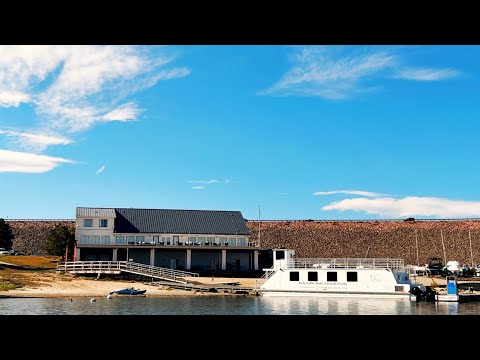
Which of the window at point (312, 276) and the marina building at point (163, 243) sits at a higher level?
the marina building at point (163, 243)

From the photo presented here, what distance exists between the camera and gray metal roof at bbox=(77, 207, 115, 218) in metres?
48.0

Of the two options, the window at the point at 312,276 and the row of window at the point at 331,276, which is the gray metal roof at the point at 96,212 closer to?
the row of window at the point at 331,276

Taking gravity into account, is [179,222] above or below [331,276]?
above

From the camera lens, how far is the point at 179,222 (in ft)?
168

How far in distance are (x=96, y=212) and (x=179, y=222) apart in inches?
306

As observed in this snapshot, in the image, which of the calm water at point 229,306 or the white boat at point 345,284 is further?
the white boat at point 345,284

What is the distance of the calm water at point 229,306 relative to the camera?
27.3 meters

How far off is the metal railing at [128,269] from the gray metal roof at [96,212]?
5.37m

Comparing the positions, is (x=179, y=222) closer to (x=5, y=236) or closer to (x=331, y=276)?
(x=331, y=276)

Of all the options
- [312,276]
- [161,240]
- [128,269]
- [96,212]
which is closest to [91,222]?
[96,212]

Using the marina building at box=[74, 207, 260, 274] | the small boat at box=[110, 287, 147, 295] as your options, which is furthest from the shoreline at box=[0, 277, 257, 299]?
the marina building at box=[74, 207, 260, 274]

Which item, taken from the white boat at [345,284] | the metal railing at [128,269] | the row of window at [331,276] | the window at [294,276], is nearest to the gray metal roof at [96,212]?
the metal railing at [128,269]

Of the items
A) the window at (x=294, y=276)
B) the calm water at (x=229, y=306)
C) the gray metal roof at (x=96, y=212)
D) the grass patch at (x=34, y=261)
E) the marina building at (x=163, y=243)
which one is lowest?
the calm water at (x=229, y=306)
